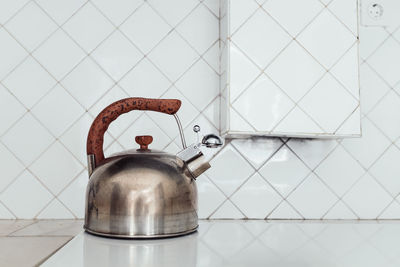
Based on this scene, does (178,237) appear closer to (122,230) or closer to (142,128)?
(122,230)

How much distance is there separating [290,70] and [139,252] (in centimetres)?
67

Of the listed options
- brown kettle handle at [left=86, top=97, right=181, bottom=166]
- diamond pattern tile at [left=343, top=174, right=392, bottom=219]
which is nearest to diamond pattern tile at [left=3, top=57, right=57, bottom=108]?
brown kettle handle at [left=86, top=97, right=181, bottom=166]

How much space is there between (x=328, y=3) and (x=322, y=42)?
12 centimetres

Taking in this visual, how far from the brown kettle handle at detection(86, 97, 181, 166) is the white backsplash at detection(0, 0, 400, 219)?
0.27m

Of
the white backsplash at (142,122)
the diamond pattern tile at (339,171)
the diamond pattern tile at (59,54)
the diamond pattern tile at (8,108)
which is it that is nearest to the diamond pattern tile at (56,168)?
the white backsplash at (142,122)

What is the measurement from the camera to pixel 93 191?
2.75 feet

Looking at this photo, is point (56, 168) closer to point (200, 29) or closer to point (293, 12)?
point (200, 29)

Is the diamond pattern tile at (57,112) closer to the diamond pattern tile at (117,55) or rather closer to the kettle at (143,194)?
the diamond pattern tile at (117,55)

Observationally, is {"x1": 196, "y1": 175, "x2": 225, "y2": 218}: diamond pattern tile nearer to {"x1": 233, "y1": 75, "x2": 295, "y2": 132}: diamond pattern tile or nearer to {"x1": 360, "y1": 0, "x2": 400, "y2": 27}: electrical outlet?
{"x1": 233, "y1": 75, "x2": 295, "y2": 132}: diamond pattern tile

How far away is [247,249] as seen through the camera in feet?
2.43

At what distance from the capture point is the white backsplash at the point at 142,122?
1.18 meters

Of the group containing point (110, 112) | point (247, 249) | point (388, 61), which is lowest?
point (247, 249)

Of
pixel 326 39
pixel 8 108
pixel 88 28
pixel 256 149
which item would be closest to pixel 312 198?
pixel 256 149

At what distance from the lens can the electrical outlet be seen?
1.29m
